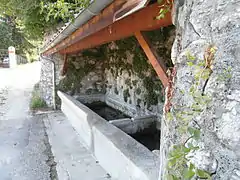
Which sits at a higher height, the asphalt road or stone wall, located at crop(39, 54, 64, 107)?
stone wall, located at crop(39, 54, 64, 107)

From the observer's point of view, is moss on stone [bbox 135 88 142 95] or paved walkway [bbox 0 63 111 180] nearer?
paved walkway [bbox 0 63 111 180]

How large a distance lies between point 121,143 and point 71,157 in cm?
128

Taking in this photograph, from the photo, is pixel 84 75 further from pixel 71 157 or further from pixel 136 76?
pixel 71 157

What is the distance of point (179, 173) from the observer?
0.84 meters

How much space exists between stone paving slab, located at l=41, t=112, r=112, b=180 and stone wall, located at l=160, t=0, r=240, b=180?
2.27m

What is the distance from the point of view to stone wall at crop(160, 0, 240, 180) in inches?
27.1

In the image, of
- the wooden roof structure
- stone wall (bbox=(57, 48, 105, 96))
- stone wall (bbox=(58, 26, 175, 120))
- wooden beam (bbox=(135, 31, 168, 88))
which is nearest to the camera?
the wooden roof structure

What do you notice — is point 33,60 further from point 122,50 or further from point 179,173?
point 179,173

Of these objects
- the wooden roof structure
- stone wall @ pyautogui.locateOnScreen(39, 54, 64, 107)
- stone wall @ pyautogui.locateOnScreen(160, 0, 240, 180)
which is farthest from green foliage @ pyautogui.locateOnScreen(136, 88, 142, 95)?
stone wall @ pyautogui.locateOnScreen(160, 0, 240, 180)

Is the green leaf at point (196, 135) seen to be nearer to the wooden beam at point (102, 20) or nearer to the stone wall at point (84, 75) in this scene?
the wooden beam at point (102, 20)

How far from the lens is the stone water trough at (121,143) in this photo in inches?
82.5

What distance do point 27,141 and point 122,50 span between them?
9.67 feet

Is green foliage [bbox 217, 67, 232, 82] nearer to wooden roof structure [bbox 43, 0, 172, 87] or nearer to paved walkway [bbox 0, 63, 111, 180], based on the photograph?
wooden roof structure [bbox 43, 0, 172, 87]

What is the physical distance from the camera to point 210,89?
76 cm
